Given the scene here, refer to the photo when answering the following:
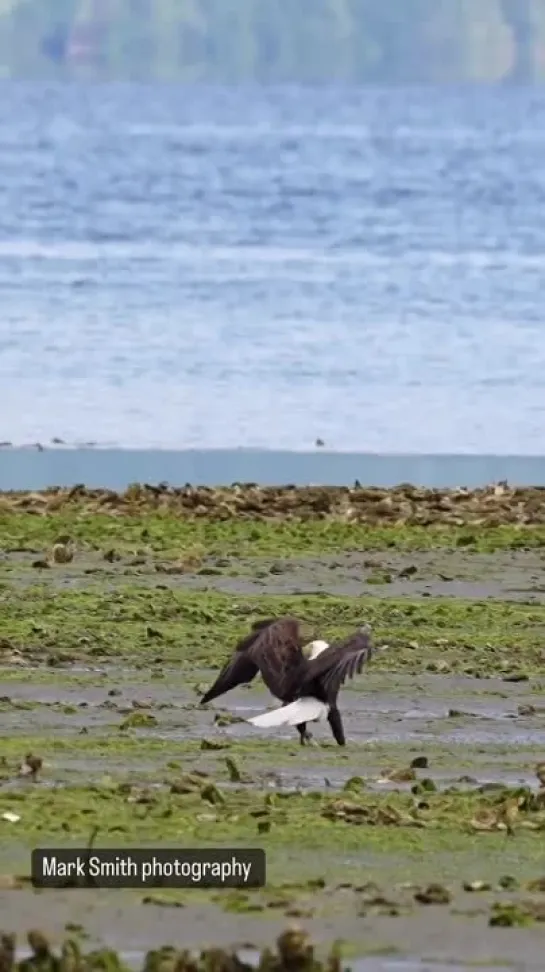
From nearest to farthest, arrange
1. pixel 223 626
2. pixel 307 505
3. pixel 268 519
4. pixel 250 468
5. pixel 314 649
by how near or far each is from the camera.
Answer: pixel 314 649 < pixel 223 626 < pixel 268 519 < pixel 307 505 < pixel 250 468

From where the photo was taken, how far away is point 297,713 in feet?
36.6

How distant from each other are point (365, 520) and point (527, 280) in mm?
26214

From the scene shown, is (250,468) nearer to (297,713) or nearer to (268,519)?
(268,519)

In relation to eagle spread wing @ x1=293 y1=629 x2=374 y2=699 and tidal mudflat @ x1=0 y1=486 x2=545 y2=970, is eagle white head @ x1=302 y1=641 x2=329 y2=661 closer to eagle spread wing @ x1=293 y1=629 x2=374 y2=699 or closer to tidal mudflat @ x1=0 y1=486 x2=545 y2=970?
eagle spread wing @ x1=293 y1=629 x2=374 y2=699

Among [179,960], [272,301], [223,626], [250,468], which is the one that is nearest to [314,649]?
[223,626]

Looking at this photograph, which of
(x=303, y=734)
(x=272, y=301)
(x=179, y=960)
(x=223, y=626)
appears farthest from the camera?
(x=272, y=301)

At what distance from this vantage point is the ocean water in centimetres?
2695

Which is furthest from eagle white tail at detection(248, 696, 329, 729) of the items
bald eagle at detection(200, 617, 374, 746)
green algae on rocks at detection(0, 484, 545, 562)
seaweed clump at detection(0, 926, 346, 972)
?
green algae on rocks at detection(0, 484, 545, 562)

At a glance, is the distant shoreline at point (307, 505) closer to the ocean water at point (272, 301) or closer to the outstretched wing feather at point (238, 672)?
the ocean water at point (272, 301)

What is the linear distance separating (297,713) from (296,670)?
19cm

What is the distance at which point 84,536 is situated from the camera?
17125mm

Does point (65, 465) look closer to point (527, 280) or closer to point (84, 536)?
point (84, 536)

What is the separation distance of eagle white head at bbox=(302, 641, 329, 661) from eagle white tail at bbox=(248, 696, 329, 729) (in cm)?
28

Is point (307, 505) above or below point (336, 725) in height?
above
